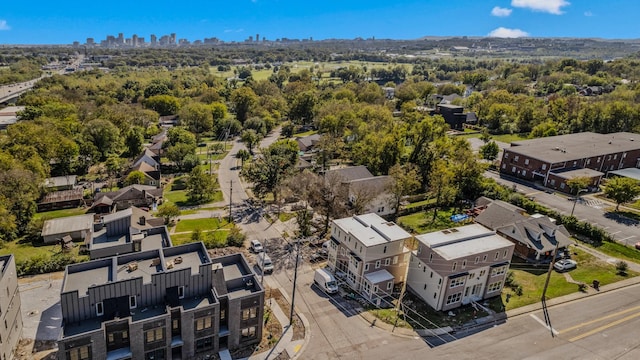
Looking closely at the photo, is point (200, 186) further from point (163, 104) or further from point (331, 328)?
point (163, 104)

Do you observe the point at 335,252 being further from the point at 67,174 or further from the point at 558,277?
the point at 67,174

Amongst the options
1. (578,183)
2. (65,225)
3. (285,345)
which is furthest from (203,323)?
(578,183)

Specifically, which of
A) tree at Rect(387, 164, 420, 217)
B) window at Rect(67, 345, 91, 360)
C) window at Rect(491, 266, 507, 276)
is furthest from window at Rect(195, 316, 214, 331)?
tree at Rect(387, 164, 420, 217)

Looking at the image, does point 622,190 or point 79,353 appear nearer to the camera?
point 79,353

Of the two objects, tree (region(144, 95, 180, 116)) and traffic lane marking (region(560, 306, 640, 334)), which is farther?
tree (region(144, 95, 180, 116))

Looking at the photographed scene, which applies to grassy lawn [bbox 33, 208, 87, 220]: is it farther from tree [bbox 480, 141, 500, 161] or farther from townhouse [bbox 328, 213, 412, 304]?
tree [bbox 480, 141, 500, 161]

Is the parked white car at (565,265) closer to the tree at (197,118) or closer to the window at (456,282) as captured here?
the window at (456,282)

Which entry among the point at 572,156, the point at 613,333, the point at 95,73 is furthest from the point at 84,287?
the point at 95,73
